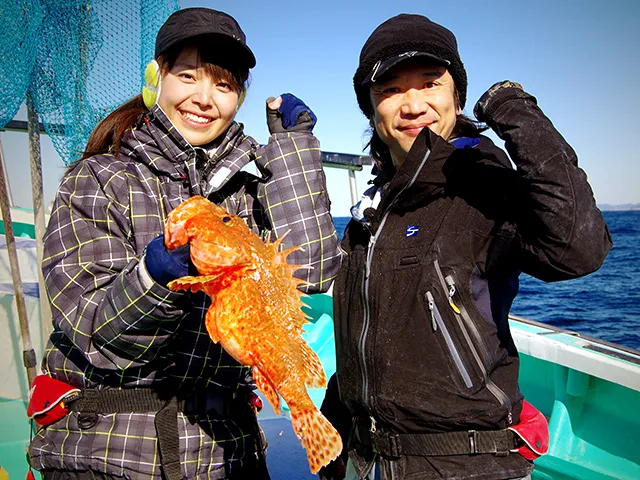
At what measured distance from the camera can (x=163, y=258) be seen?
2.08 metres

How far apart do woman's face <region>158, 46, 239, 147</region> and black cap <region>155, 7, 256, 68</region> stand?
93mm

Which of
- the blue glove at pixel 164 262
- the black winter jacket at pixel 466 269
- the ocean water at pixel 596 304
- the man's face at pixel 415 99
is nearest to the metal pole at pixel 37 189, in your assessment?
the blue glove at pixel 164 262

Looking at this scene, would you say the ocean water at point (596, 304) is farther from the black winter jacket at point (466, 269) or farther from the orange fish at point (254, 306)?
the orange fish at point (254, 306)

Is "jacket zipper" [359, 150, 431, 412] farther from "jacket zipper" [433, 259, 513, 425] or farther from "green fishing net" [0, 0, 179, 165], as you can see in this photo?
"green fishing net" [0, 0, 179, 165]

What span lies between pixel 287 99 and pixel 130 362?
1.68 m

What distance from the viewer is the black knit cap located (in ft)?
8.68

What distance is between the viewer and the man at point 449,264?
2.16 metres

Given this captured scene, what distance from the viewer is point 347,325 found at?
280 centimetres

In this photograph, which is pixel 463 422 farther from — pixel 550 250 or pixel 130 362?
pixel 130 362

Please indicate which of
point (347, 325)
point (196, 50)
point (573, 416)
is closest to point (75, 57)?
point (196, 50)

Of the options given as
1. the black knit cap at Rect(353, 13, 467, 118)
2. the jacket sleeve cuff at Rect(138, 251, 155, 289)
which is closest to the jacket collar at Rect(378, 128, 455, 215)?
the black knit cap at Rect(353, 13, 467, 118)

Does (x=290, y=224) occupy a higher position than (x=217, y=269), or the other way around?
(x=290, y=224)

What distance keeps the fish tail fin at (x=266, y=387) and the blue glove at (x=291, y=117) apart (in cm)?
136

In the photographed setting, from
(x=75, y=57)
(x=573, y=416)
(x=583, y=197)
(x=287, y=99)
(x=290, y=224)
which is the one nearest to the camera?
(x=583, y=197)
